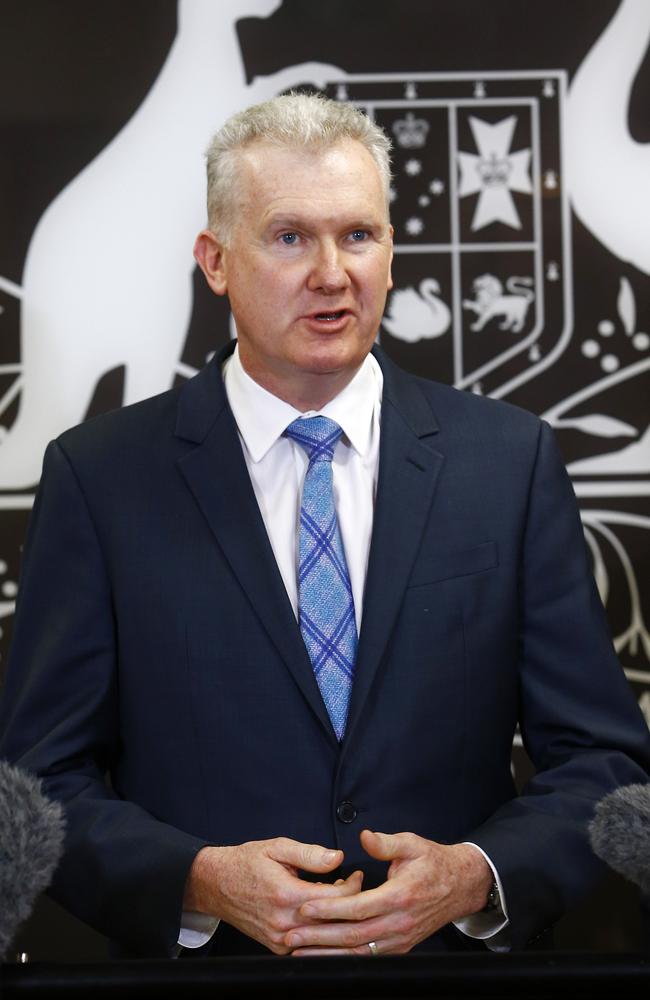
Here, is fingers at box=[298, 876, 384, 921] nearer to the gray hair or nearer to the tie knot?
the tie knot

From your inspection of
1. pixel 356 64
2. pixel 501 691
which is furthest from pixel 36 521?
pixel 356 64

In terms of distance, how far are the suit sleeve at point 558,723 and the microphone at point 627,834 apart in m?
0.50

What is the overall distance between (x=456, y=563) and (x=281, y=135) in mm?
690

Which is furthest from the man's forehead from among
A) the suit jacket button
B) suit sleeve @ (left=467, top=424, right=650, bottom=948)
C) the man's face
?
the suit jacket button

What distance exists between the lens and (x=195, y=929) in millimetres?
1848

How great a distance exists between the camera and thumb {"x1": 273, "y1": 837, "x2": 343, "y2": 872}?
166 cm

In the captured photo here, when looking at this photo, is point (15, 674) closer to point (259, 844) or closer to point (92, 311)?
point (259, 844)

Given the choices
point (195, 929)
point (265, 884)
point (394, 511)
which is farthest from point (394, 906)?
point (394, 511)

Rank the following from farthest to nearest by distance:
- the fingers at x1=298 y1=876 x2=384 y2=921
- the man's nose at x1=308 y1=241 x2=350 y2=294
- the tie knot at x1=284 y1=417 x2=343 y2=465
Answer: the tie knot at x1=284 y1=417 x2=343 y2=465, the man's nose at x1=308 y1=241 x2=350 y2=294, the fingers at x1=298 y1=876 x2=384 y2=921

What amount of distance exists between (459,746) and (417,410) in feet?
1.75

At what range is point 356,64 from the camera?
2816mm

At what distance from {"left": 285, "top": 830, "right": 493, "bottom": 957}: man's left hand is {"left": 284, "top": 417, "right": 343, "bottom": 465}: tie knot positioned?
23.7 inches

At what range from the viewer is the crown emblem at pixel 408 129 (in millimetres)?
2822

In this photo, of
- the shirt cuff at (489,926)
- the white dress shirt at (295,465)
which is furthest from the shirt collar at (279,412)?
the shirt cuff at (489,926)
